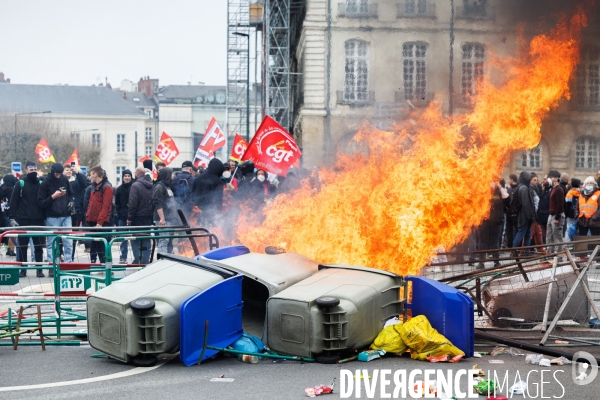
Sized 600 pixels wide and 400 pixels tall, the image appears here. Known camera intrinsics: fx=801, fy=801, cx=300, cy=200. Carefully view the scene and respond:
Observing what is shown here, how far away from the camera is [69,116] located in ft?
295

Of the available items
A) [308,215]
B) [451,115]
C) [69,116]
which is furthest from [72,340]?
[69,116]

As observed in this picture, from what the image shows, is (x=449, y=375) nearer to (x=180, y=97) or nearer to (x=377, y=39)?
(x=377, y=39)

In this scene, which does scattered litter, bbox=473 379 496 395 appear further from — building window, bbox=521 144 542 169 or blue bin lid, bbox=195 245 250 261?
building window, bbox=521 144 542 169

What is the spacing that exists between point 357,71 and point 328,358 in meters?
7.80

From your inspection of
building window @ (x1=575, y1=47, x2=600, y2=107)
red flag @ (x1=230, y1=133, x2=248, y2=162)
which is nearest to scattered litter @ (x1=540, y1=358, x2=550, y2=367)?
building window @ (x1=575, y1=47, x2=600, y2=107)

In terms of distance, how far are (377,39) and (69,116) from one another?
265 feet

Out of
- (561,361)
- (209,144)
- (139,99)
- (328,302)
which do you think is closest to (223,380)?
(328,302)

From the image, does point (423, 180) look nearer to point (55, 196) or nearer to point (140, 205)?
point (140, 205)

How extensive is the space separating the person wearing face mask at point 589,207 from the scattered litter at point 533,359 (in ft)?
31.2

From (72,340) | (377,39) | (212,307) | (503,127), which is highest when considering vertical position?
(377,39)

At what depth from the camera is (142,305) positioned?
678cm

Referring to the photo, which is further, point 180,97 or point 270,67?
point 180,97

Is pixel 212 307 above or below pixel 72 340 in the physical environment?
above

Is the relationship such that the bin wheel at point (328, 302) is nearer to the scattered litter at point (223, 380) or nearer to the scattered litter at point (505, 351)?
the scattered litter at point (223, 380)
